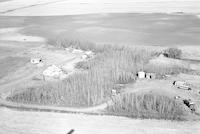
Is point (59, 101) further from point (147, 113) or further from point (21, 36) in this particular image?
point (21, 36)

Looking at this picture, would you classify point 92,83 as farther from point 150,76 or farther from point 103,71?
point 150,76

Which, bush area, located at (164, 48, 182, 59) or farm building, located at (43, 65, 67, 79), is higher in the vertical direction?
bush area, located at (164, 48, 182, 59)

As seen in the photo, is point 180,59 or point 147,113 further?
point 180,59

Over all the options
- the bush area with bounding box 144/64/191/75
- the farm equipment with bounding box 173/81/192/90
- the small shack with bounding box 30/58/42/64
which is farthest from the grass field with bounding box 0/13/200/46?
the farm equipment with bounding box 173/81/192/90

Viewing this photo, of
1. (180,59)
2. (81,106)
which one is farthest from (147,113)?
(180,59)

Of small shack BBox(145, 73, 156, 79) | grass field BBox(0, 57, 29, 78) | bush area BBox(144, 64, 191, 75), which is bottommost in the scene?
small shack BBox(145, 73, 156, 79)

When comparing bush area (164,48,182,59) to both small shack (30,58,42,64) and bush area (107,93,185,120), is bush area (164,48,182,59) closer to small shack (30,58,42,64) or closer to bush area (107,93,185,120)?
bush area (107,93,185,120)

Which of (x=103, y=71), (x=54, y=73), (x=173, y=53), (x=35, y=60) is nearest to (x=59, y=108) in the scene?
(x=54, y=73)

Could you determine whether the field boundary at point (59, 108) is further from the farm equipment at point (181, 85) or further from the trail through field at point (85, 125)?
the farm equipment at point (181, 85)
